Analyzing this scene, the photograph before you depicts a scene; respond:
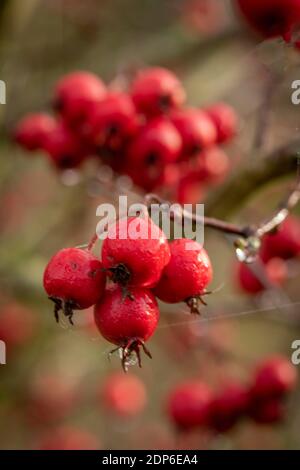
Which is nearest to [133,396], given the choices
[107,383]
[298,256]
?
[107,383]

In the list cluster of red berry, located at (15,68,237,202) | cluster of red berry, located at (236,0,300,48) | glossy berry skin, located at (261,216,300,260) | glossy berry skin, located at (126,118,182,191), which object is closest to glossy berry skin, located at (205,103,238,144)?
cluster of red berry, located at (15,68,237,202)

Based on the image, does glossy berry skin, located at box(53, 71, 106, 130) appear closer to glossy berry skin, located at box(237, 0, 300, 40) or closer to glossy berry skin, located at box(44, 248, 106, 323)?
glossy berry skin, located at box(237, 0, 300, 40)

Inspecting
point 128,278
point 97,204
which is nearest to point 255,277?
point 97,204

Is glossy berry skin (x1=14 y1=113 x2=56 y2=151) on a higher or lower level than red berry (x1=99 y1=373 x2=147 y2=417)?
higher

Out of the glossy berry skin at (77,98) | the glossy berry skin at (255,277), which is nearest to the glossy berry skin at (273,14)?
the glossy berry skin at (77,98)

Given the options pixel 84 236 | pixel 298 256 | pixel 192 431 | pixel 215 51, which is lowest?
pixel 192 431

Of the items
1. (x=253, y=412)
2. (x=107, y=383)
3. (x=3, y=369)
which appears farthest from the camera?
(x=107, y=383)

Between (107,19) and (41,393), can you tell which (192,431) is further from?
(107,19)
